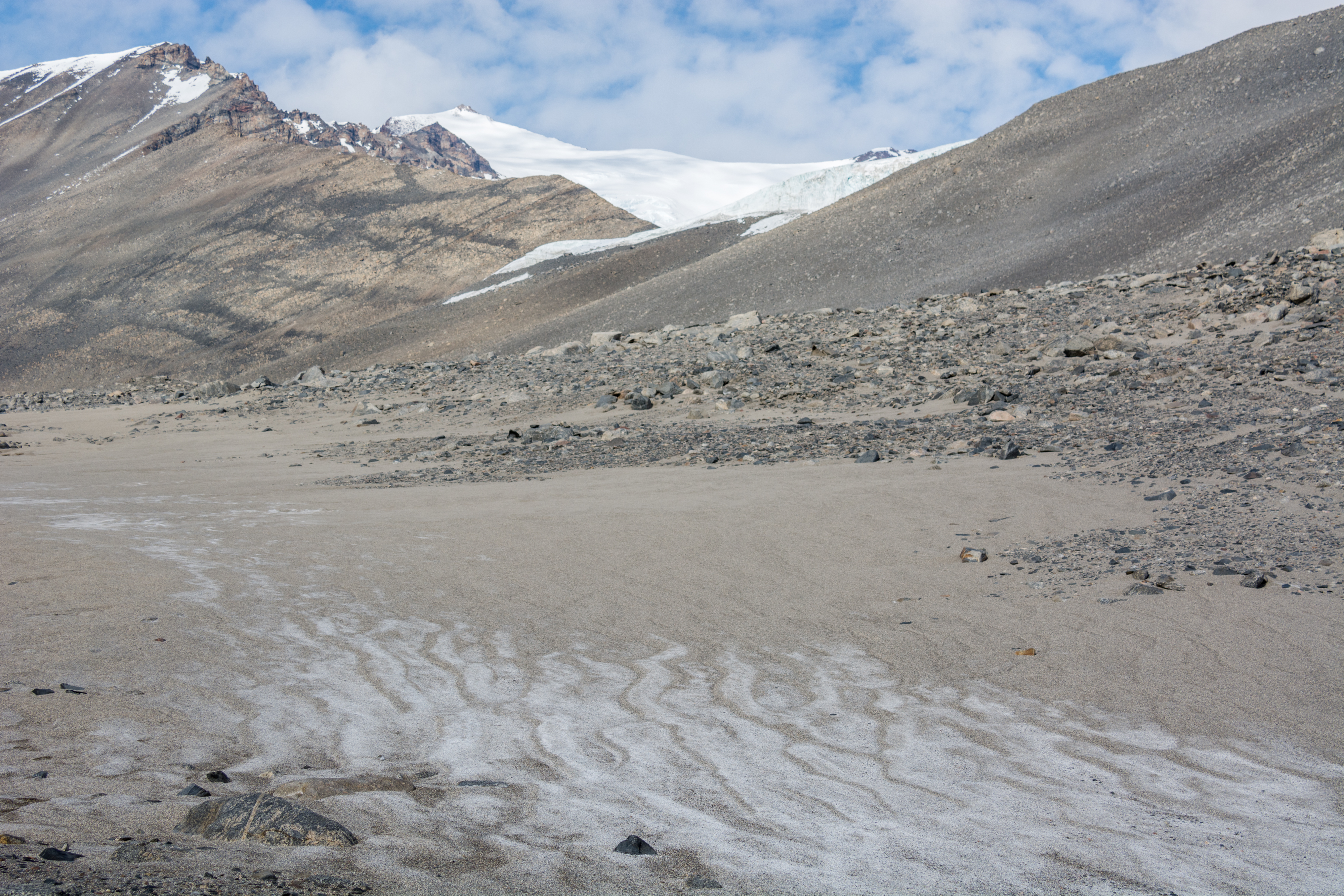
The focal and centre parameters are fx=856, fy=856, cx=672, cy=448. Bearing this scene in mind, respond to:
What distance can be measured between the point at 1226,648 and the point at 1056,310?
13471 mm

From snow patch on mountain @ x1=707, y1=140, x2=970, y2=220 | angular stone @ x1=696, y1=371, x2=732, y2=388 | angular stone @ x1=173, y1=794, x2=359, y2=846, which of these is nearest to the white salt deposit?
angular stone @ x1=173, y1=794, x2=359, y2=846

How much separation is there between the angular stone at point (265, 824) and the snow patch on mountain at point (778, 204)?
1793 inches

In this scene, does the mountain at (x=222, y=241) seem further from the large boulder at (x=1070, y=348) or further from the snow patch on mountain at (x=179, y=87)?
the large boulder at (x=1070, y=348)

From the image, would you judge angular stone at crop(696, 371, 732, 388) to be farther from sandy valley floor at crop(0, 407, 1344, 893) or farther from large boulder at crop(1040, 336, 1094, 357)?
sandy valley floor at crop(0, 407, 1344, 893)

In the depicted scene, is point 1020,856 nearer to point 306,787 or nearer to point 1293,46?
point 306,787

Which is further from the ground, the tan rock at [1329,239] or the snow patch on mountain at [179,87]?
the snow patch on mountain at [179,87]

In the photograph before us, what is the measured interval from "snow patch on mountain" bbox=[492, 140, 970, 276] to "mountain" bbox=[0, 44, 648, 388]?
3054 millimetres

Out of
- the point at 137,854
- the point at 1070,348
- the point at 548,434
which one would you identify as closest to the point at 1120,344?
the point at 1070,348

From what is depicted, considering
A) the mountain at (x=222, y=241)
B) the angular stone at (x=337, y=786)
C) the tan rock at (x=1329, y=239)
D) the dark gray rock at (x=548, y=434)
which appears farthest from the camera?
the mountain at (x=222, y=241)

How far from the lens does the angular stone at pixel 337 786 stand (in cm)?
317

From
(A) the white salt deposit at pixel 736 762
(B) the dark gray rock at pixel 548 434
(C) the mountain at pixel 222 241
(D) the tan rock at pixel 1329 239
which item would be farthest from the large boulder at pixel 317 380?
(D) the tan rock at pixel 1329 239

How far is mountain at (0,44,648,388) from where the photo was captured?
4750cm

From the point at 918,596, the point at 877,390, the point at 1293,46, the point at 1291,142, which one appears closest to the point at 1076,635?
the point at 918,596

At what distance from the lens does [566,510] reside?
8.98 metres
